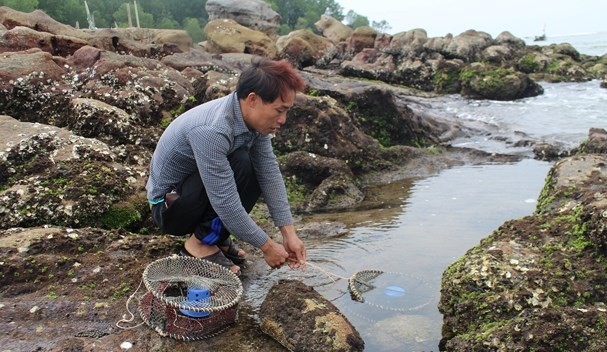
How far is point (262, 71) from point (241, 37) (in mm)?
22813

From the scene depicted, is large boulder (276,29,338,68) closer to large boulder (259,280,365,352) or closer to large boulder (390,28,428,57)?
large boulder (390,28,428,57)

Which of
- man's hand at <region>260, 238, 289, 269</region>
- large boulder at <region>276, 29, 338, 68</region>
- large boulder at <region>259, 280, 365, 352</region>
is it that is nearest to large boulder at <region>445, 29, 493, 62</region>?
large boulder at <region>276, 29, 338, 68</region>

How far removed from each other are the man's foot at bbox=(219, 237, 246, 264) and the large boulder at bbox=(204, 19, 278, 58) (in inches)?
833

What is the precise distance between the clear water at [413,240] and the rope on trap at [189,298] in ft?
1.19

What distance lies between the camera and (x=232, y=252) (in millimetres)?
4484

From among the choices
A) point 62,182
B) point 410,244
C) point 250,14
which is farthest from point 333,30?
point 62,182

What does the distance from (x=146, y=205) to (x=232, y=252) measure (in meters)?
1.14

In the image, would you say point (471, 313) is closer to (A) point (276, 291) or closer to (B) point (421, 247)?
(A) point (276, 291)

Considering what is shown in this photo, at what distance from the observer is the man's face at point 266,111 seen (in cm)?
350

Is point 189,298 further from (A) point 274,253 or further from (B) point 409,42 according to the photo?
(B) point 409,42

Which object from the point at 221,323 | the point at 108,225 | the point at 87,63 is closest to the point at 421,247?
the point at 221,323

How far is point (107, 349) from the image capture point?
10.4 feet

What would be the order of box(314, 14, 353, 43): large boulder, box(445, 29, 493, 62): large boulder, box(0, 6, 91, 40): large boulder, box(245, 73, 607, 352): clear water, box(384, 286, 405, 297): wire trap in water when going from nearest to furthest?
box(245, 73, 607, 352): clear water → box(384, 286, 405, 297): wire trap in water → box(0, 6, 91, 40): large boulder → box(445, 29, 493, 62): large boulder → box(314, 14, 353, 43): large boulder

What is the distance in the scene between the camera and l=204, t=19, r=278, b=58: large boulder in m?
25.0
